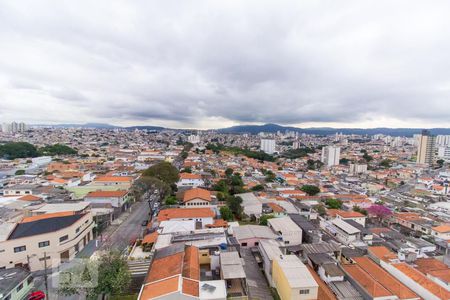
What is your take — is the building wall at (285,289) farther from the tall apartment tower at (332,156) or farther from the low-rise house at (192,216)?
the tall apartment tower at (332,156)

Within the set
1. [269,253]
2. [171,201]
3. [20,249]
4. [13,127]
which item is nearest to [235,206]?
[171,201]

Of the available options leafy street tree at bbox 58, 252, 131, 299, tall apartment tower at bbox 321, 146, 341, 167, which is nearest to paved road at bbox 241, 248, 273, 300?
leafy street tree at bbox 58, 252, 131, 299

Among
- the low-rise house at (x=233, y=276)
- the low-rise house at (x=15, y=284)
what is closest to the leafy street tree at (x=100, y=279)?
the low-rise house at (x=15, y=284)

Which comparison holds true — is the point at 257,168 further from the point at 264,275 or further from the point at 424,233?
the point at 264,275

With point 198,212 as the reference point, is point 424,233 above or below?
below

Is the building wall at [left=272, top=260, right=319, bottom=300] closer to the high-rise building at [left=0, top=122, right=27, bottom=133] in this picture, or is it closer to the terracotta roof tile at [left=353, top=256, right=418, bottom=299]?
the terracotta roof tile at [left=353, top=256, right=418, bottom=299]

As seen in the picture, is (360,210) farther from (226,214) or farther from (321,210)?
(226,214)

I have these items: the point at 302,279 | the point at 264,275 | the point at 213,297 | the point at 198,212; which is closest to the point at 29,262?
the point at 198,212
